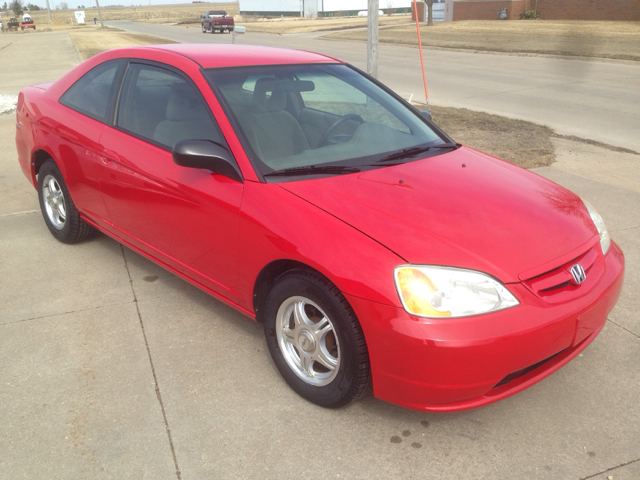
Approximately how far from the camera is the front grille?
2.57 metres

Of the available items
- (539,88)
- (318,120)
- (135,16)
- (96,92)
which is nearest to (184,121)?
(318,120)

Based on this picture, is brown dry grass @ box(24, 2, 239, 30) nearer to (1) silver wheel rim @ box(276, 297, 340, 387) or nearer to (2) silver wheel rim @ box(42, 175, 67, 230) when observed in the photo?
(2) silver wheel rim @ box(42, 175, 67, 230)

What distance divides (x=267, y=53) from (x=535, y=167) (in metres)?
4.32

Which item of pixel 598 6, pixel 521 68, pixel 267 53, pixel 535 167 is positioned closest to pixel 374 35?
pixel 535 167

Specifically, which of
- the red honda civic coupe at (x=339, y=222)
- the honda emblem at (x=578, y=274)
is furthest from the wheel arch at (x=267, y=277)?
the honda emblem at (x=578, y=274)

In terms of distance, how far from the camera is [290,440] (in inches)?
107

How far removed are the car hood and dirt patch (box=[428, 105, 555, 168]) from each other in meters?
4.23

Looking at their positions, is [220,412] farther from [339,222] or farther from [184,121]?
[184,121]

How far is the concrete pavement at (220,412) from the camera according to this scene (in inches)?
101

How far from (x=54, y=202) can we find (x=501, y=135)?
646 cm

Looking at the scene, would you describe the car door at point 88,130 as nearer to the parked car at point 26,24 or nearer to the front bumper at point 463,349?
the front bumper at point 463,349

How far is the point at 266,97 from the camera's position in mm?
3535

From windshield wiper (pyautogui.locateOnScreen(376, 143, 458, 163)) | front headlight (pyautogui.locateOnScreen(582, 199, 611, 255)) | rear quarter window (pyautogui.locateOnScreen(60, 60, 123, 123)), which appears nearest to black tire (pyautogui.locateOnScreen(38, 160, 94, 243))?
rear quarter window (pyautogui.locateOnScreen(60, 60, 123, 123))

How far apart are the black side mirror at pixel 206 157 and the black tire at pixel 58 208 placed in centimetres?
191
